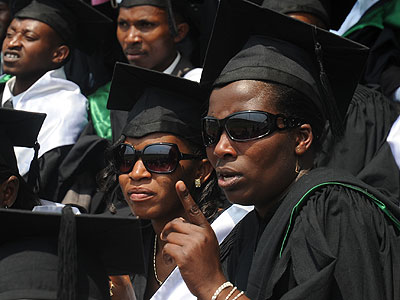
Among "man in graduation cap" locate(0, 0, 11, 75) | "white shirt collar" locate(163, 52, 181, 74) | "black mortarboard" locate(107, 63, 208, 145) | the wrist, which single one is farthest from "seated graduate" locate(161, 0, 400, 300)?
"man in graduation cap" locate(0, 0, 11, 75)

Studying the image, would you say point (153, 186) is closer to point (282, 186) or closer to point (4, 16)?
point (282, 186)

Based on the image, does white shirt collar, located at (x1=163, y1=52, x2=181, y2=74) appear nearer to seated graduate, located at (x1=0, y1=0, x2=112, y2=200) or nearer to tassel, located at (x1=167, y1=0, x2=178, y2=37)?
tassel, located at (x1=167, y1=0, x2=178, y2=37)

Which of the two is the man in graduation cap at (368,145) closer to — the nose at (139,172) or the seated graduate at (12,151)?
the nose at (139,172)

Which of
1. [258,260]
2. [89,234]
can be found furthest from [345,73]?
[89,234]

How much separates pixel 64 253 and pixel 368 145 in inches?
93.9

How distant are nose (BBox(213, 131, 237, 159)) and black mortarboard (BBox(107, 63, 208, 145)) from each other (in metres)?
0.94

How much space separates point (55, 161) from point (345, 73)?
2.36m

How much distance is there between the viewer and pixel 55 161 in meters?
5.33

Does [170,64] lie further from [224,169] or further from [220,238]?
[224,169]

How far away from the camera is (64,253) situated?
267cm

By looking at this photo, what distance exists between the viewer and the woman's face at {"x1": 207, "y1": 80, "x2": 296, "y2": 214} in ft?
10.5

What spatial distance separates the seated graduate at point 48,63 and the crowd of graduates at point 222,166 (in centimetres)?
2

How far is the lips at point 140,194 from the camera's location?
13.5 feet

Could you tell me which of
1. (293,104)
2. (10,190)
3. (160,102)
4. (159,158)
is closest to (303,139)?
(293,104)
